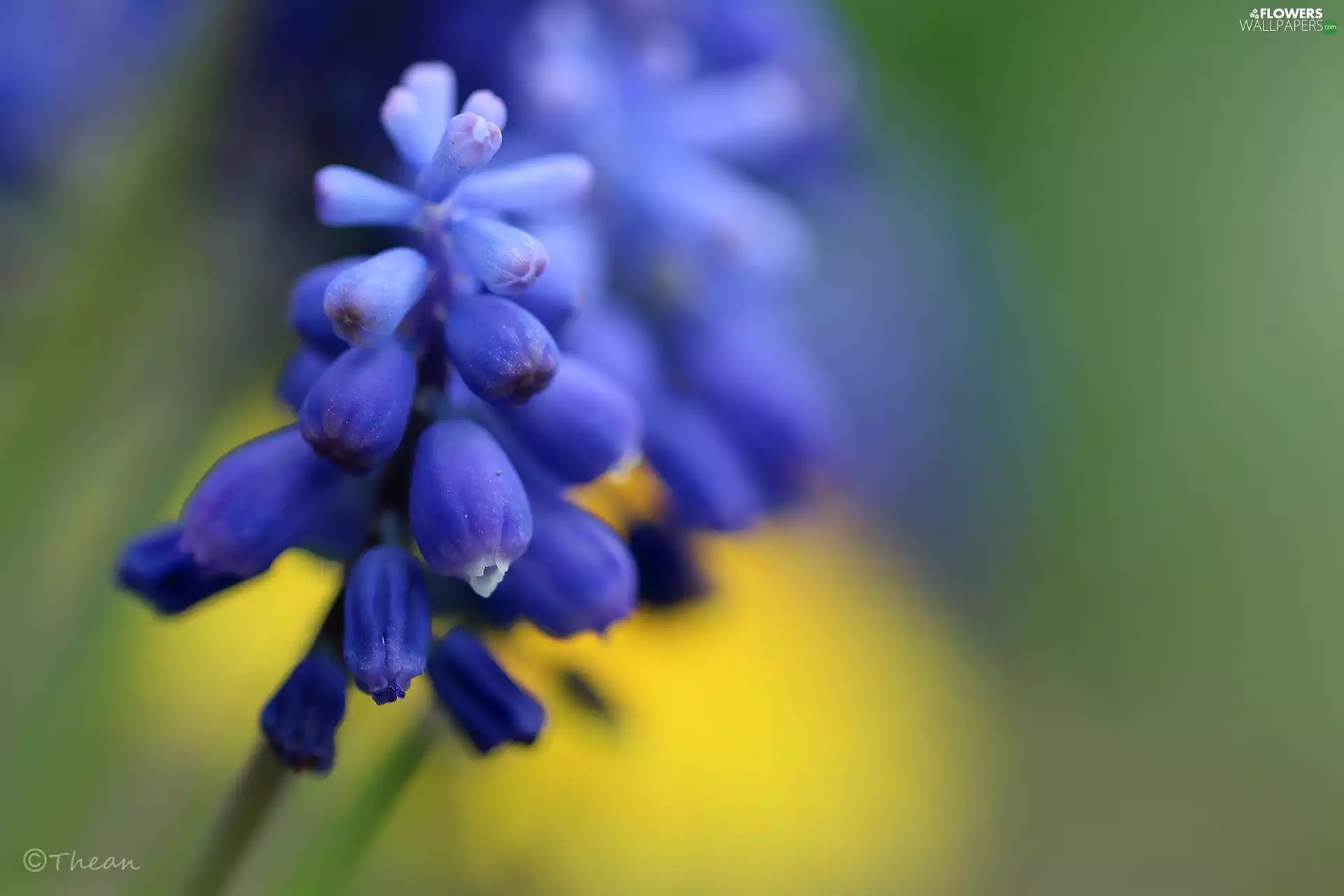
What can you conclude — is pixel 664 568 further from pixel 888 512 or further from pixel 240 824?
pixel 888 512

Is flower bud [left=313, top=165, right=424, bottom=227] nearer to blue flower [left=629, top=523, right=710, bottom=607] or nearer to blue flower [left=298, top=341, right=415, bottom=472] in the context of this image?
blue flower [left=298, top=341, right=415, bottom=472]

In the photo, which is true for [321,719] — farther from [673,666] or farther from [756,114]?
[673,666]

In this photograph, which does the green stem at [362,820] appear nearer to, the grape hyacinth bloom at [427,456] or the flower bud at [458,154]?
the grape hyacinth bloom at [427,456]

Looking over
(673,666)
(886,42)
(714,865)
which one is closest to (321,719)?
(714,865)

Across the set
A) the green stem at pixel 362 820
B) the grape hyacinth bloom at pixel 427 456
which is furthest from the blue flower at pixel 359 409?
the green stem at pixel 362 820

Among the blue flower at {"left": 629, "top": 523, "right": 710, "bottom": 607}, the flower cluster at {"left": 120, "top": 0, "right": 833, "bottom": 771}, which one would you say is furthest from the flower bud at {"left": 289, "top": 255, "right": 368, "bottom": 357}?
the blue flower at {"left": 629, "top": 523, "right": 710, "bottom": 607}
